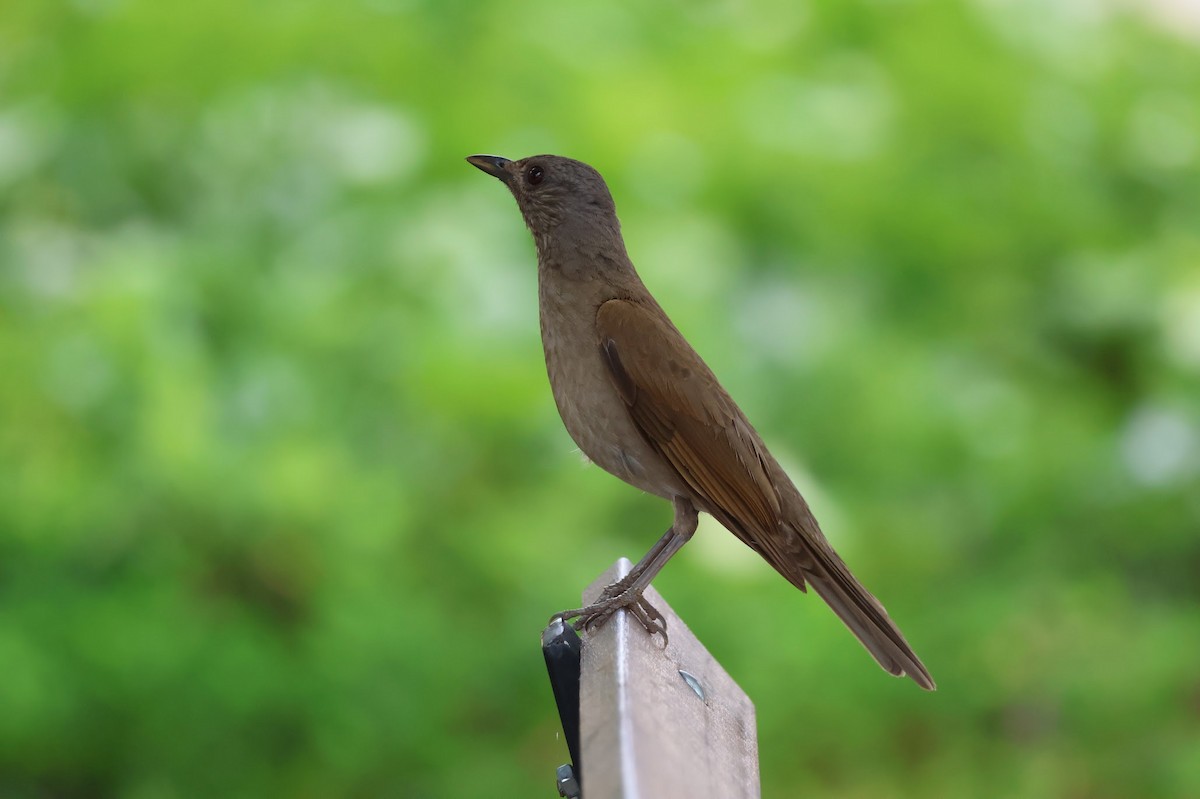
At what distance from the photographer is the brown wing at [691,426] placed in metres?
2.31

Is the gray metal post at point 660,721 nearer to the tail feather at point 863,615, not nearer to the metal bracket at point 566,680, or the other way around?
the metal bracket at point 566,680

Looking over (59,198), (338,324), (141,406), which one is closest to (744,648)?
(338,324)

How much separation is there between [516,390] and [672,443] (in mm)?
1764

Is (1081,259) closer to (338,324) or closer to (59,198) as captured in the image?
(338,324)

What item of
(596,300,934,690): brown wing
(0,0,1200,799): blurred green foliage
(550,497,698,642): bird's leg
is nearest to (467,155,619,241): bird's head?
(596,300,934,690): brown wing

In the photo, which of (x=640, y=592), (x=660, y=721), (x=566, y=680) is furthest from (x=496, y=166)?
(x=660, y=721)

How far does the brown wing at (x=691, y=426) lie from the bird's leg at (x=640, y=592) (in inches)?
4.1

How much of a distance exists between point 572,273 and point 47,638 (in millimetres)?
1851

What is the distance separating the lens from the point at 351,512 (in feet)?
12.6

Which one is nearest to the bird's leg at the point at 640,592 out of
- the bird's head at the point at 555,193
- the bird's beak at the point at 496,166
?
the bird's head at the point at 555,193

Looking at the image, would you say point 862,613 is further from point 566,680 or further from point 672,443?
point 566,680

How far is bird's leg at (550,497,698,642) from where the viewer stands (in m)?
2.07

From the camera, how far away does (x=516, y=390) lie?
4.06 metres

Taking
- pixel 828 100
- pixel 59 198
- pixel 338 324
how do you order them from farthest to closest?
pixel 828 100 → pixel 59 198 → pixel 338 324
